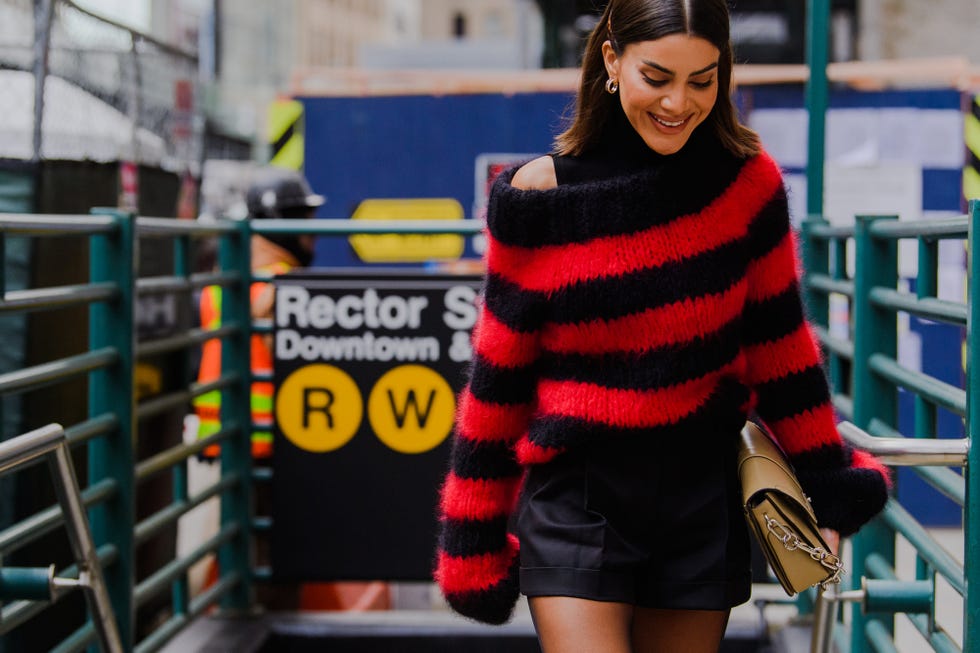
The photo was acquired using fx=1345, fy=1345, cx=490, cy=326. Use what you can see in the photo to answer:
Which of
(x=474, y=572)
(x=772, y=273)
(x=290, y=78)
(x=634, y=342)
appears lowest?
(x=474, y=572)

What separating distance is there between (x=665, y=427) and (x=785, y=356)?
32 centimetres

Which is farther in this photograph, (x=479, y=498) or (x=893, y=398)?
(x=893, y=398)

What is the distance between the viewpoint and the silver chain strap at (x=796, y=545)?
2.40 metres

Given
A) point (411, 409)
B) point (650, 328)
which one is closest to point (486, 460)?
point (650, 328)

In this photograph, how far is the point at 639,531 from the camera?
7.95ft

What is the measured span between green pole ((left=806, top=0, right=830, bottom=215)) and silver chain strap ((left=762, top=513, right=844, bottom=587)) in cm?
283

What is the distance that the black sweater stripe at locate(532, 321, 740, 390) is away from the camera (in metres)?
2.46

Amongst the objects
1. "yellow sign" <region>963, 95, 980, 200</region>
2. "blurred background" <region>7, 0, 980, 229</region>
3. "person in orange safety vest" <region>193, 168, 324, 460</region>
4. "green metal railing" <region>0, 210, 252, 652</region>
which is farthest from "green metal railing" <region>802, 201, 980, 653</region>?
"yellow sign" <region>963, 95, 980, 200</region>

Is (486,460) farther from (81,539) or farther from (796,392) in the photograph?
(81,539)

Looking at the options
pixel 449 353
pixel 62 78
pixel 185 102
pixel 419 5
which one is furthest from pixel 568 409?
pixel 419 5

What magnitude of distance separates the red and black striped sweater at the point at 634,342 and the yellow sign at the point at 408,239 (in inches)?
225

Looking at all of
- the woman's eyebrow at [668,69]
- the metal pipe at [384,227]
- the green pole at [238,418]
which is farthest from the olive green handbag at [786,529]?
the green pole at [238,418]

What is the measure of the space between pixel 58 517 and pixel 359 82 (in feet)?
23.1

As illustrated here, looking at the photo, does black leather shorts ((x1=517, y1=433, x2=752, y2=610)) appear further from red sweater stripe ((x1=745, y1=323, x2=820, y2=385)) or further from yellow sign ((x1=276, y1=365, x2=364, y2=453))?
yellow sign ((x1=276, y1=365, x2=364, y2=453))
